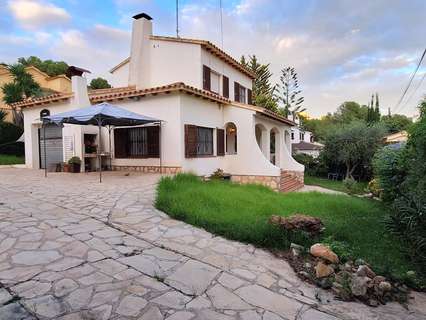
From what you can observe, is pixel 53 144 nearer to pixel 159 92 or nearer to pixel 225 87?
pixel 159 92

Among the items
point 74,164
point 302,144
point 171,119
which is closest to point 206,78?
point 171,119

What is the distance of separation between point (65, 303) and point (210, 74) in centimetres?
1369

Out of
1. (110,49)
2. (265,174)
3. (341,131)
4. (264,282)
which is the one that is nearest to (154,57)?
(110,49)

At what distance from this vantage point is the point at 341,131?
21547 mm

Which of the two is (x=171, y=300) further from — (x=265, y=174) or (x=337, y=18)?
(x=337, y=18)

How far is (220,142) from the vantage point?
14023mm

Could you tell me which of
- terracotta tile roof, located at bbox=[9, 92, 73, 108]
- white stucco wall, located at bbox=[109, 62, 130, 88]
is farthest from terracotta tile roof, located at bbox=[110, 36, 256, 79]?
terracotta tile roof, located at bbox=[9, 92, 73, 108]

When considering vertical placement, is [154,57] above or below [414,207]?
above

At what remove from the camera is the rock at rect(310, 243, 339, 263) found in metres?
4.53

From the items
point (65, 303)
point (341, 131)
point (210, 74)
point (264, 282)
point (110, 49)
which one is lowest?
point (264, 282)

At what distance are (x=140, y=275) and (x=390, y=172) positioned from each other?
9.31 meters

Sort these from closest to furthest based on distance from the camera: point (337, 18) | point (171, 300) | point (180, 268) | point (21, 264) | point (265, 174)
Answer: point (171, 300)
point (21, 264)
point (180, 268)
point (337, 18)
point (265, 174)

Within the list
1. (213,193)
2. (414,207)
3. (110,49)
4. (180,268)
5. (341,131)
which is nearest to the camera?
(180,268)

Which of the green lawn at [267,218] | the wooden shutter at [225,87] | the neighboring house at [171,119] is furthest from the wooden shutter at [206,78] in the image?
the green lawn at [267,218]
